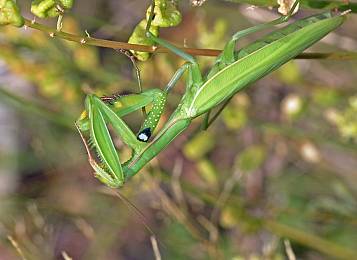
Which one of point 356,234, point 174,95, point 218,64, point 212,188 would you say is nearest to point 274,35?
point 218,64

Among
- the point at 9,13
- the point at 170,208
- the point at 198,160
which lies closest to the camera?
the point at 9,13

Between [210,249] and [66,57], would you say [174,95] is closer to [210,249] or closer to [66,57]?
[66,57]

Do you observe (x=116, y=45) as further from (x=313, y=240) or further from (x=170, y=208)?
(x=313, y=240)

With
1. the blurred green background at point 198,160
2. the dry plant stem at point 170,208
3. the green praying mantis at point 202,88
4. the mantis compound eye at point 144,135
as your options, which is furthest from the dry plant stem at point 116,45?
the dry plant stem at point 170,208

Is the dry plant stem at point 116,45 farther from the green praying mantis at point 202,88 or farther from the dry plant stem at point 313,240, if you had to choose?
the dry plant stem at point 313,240

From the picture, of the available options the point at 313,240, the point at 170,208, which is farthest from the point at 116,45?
the point at 313,240

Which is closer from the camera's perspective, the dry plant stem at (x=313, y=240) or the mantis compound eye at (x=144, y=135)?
the mantis compound eye at (x=144, y=135)
